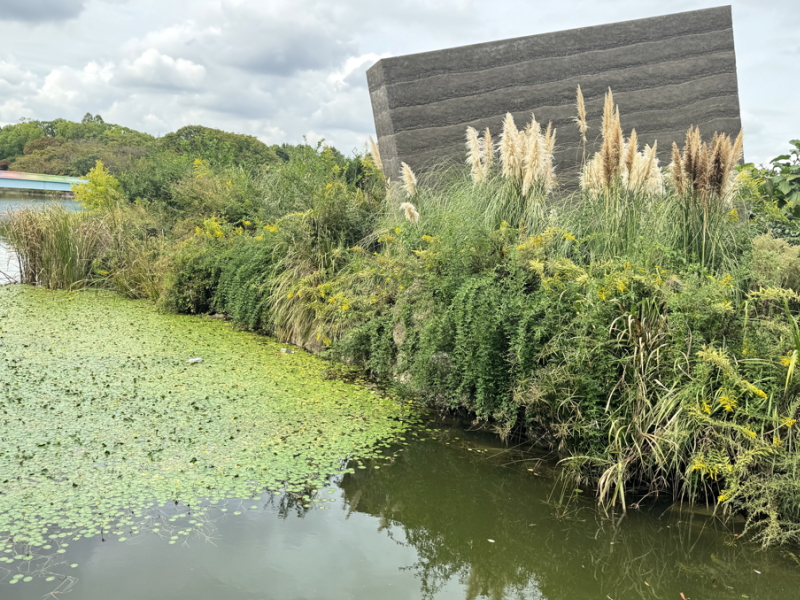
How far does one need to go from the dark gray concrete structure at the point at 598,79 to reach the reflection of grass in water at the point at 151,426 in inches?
143

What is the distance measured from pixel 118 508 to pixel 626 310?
280cm

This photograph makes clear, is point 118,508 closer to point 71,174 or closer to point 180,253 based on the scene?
point 180,253

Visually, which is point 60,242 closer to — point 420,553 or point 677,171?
point 420,553

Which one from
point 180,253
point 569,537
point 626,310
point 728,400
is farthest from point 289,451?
point 180,253

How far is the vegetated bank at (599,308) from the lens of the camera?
9.73 ft

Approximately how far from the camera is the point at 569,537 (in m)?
2.82

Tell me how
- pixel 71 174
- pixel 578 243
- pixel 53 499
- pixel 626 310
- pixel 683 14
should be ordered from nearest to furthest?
pixel 53 499 → pixel 626 310 → pixel 578 243 → pixel 683 14 → pixel 71 174

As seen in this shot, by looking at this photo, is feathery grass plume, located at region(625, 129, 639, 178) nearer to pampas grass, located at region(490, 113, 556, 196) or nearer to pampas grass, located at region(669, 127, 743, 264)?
pampas grass, located at region(669, 127, 743, 264)

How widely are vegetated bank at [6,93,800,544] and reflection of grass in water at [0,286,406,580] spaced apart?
60 cm

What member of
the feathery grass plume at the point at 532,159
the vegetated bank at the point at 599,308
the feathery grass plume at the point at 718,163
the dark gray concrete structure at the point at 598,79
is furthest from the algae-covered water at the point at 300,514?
the dark gray concrete structure at the point at 598,79

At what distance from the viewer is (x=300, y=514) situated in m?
2.99

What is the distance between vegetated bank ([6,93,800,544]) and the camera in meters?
2.97

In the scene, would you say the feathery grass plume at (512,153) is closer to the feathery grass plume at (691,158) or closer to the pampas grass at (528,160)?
the pampas grass at (528,160)

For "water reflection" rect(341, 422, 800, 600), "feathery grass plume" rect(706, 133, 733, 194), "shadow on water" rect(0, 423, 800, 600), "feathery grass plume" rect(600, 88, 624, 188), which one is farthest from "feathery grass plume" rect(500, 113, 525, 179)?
"shadow on water" rect(0, 423, 800, 600)
